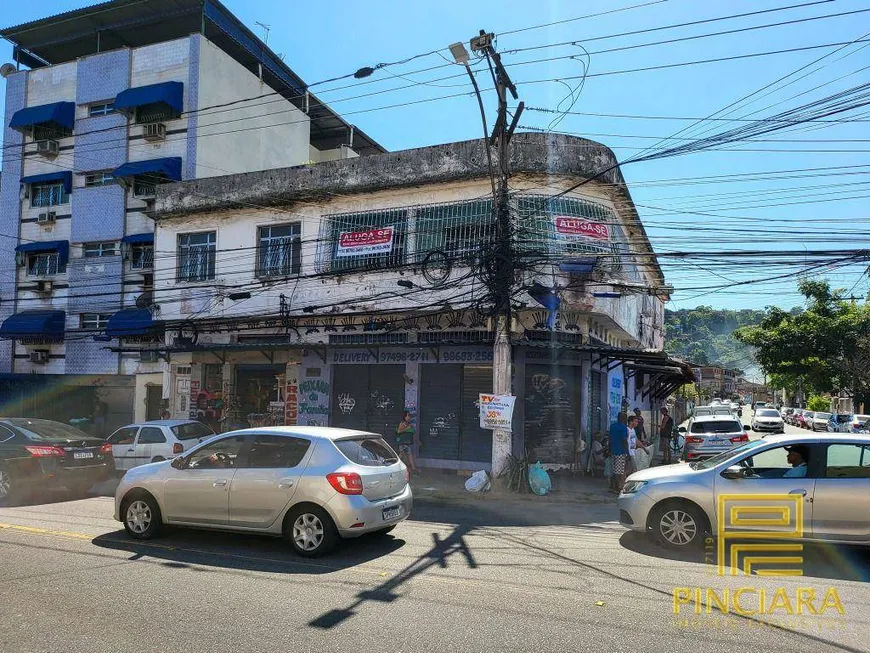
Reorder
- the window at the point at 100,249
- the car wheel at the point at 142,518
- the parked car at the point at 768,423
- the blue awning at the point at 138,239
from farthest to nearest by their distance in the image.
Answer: the parked car at the point at 768,423 → the window at the point at 100,249 → the blue awning at the point at 138,239 → the car wheel at the point at 142,518

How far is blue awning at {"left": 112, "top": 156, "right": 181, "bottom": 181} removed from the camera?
934 inches

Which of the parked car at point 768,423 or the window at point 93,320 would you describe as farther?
the parked car at point 768,423

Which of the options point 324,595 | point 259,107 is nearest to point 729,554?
point 324,595

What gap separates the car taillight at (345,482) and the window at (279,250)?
39.9 ft

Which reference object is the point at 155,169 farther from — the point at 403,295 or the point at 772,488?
the point at 772,488

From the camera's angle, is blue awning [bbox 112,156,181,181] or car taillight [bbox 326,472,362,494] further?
blue awning [bbox 112,156,181,181]

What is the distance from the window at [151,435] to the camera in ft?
46.0

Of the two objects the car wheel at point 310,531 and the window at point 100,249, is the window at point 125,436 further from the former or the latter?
the window at point 100,249

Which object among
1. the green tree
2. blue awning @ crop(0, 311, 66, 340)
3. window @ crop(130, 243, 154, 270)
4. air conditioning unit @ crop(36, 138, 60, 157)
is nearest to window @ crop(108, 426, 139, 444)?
window @ crop(130, 243, 154, 270)

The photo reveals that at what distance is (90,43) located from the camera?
28.1m

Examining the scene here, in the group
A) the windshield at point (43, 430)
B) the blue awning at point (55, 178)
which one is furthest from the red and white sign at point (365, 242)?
the blue awning at point (55, 178)

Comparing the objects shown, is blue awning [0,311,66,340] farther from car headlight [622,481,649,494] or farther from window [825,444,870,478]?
window [825,444,870,478]

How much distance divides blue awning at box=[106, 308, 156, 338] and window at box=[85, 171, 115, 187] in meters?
6.78

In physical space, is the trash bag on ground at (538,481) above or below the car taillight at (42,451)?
below
